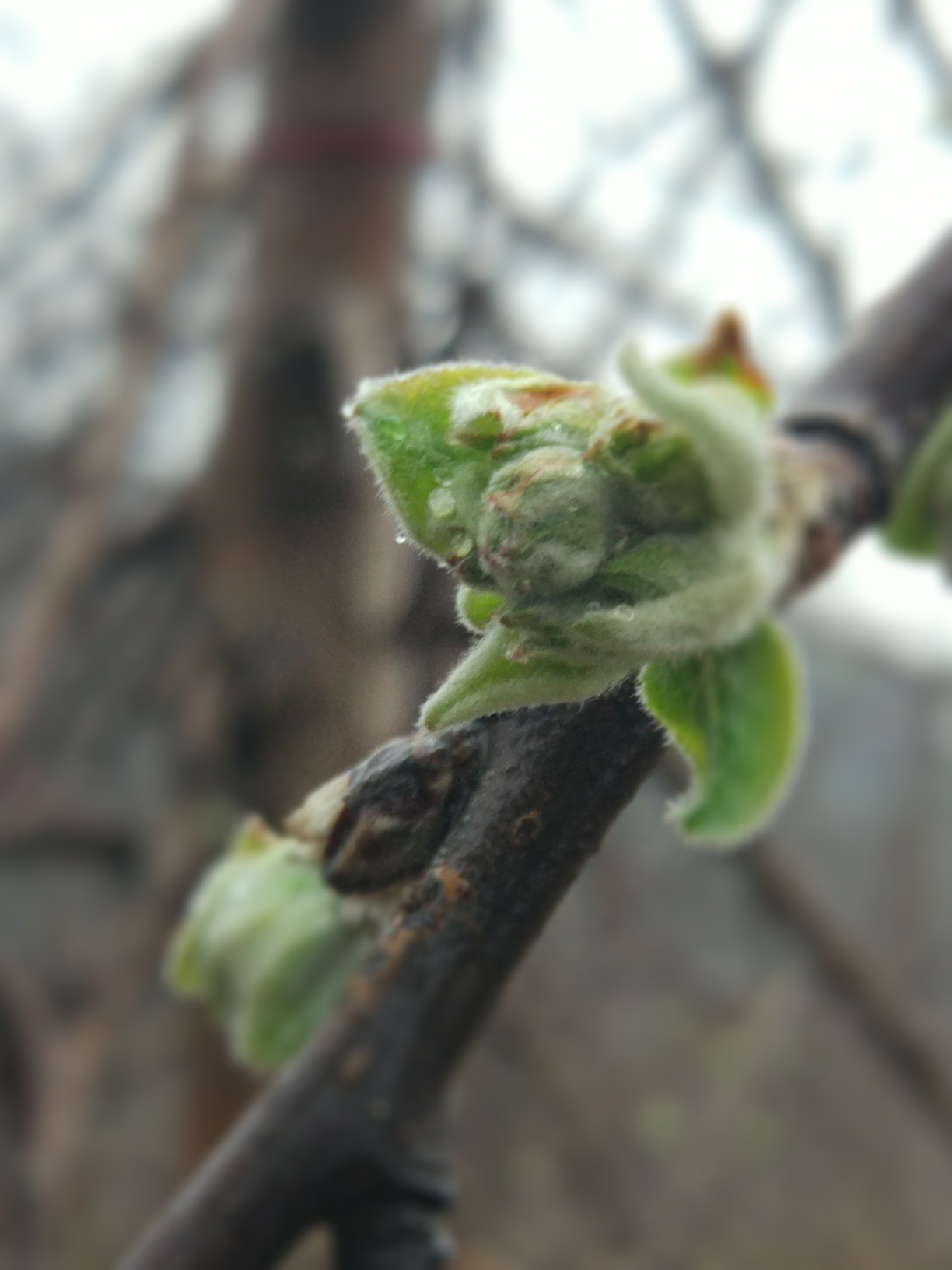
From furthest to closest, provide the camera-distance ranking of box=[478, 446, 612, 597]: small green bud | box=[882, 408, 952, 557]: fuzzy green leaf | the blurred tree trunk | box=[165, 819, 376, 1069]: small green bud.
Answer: the blurred tree trunk
box=[882, 408, 952, 557]: fuzzy green leaf
box=[165, 819, 376, 1069]: small green bud
box=[478, 446, 612, 597]: small green bud

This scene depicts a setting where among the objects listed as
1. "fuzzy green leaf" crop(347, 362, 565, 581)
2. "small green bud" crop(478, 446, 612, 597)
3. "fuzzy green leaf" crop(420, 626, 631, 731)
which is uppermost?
"fuzzy green leaf" crop(347, 362, 565, 581)

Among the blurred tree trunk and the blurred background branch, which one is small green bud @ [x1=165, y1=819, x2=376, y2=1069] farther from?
the blurred tree trunk

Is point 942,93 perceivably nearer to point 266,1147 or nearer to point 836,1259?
point 266,1147

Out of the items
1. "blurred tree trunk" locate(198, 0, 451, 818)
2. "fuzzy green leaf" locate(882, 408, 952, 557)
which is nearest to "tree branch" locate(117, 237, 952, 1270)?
"fuzzy green leaf" locate(882, 408, 952, 557)

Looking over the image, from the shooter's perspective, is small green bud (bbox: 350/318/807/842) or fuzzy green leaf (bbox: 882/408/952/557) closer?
small green bud (bbox: 350/318/807/842)

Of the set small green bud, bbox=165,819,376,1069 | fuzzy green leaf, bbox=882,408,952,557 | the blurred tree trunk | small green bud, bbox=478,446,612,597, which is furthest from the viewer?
the blurred tree trunk

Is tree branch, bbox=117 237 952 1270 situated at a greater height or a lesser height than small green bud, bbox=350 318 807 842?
lesser

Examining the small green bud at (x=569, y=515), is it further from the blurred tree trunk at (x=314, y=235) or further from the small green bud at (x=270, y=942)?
the blurred tree trunk at (x=314, y=235)

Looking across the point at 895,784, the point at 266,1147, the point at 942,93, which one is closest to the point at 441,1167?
the point at 266,1147
